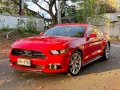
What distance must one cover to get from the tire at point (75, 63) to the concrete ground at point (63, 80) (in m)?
0.16

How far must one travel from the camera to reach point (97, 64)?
32.7 ft

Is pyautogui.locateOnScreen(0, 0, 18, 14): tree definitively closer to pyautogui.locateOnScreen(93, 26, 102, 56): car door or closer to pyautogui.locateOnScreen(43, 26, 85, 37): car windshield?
pyautogui.locateOnScreen(93, 26, 102, 56): car door

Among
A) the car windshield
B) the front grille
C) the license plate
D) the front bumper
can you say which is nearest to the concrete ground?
the front bumper

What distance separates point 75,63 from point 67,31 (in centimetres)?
143

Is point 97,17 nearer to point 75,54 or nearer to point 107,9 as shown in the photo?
point 107,9

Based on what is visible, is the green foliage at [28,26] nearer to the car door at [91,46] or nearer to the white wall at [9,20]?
the white wall at [9,20]

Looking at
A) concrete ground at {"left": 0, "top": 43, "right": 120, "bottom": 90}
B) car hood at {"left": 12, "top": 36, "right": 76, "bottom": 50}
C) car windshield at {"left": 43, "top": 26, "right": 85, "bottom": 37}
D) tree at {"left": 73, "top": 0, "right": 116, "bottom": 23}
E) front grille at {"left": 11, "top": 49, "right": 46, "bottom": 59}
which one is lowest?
concrete ground at {"left": 0, "top": 43, "right": 120, "bottom": 90}

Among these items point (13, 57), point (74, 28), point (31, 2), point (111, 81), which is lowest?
point (111, 81)

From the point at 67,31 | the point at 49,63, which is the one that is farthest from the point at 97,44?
the point at 49,63

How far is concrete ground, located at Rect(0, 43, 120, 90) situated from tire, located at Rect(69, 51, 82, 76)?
0.16 meters

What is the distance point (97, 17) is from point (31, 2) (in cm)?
1018

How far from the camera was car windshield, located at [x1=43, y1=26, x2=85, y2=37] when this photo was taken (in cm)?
886

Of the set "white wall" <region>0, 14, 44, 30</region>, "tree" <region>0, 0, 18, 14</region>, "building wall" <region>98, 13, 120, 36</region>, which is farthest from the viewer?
"tree" <region>0, 0, 18, 14</region>

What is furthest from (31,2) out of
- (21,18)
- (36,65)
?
(36,65)
